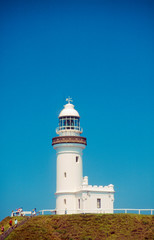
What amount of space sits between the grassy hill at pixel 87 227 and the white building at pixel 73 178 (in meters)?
4.72

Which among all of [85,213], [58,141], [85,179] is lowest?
[85,213]

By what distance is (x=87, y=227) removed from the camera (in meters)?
46.6

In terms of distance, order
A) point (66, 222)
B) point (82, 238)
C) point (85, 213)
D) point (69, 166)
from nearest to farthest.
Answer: point (82, 238) < point (66, 222) < point (85, 213) < point (69, 166)

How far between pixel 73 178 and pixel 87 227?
9.89 m

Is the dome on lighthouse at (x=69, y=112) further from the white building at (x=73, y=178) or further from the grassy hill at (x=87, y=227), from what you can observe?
the grassy hill at (x=87, y=227)

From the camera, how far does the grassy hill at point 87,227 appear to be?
4484 centimetres

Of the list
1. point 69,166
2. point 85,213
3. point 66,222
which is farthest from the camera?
point 69,166

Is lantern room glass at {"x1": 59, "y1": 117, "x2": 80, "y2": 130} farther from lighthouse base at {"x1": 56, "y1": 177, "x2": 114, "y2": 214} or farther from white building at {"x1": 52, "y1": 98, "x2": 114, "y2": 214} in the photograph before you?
lighthouse base at {"x1": 56, "y1": 177, "x2": 114, "y2": 214}

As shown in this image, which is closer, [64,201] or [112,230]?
[112,230]

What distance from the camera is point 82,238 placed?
145 ft

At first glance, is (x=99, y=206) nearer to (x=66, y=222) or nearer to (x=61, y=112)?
(x=66, y=222)

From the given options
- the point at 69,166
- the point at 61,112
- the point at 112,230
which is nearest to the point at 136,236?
the point at 112,230

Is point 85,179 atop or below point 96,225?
atop

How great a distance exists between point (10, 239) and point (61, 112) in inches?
713
